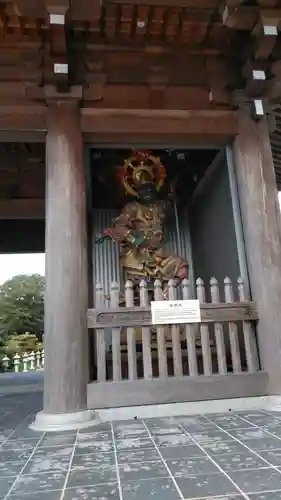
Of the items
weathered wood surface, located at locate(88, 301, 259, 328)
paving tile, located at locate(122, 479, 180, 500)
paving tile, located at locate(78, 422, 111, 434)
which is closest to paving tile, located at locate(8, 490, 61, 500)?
paving tile, located at locate(122, 479, 180, 500)

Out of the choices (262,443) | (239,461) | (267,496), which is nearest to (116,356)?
(262,443)

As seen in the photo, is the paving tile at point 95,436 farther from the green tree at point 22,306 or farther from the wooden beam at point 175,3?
the green tree at point 22,306

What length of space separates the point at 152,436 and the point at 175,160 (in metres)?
3.59

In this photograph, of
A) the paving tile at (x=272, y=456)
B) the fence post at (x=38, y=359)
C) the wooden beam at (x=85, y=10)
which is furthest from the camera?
the fence post at (x=38, y=359)

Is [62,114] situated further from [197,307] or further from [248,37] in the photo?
[197,307]

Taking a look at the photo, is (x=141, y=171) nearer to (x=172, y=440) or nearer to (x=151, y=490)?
(x=172, y=440)

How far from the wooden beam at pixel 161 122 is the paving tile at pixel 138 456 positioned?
2516 millimetres

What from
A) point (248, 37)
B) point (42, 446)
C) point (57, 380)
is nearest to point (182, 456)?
point (42, 446)

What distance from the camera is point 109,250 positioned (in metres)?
5.28

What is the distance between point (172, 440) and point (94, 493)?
79 centimetres

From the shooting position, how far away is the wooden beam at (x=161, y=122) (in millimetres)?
3389

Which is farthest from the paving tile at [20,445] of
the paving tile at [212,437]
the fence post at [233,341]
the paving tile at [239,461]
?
the fence post at [233,341]

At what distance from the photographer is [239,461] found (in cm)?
170

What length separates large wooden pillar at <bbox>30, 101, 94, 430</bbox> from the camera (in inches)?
108
